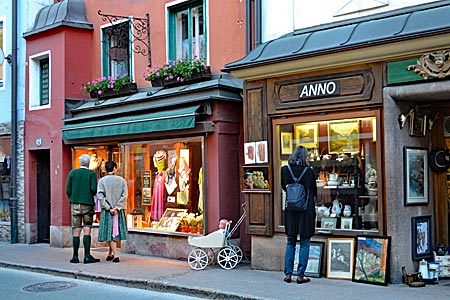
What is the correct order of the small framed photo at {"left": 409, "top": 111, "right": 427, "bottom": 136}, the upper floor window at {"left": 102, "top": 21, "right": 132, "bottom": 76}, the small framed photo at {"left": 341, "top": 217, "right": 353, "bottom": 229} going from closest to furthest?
the small framed photo at {"left": 409, "top": 111, "right": 427, "bottom": 136}
the small framed photo at {"left": 341, "top": 217, "right": 353, "bottom": 229}
the upper floor window at {"left": 102, "top": 21, "right": 132, "bottom": 76}

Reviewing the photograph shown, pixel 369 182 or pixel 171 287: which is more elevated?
pixel 369 182

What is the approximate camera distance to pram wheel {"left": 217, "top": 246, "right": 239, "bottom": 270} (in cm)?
1092

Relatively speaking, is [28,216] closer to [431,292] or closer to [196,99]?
[196,99]

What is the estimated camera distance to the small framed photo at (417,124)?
941cm

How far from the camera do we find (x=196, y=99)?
11.7 meters

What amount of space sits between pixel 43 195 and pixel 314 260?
864 centimetres

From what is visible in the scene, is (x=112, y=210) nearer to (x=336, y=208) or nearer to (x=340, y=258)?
(x=336, y=208)

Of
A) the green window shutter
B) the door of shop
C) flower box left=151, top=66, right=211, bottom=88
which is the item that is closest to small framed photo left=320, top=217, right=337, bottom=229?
flower box left=151, top=66, right=211, bottom=88

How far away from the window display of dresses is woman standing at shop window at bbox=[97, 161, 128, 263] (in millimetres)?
1243

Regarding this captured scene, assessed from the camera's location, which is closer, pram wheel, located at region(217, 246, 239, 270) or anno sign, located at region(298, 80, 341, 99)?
anno sign, located at region(298, 80, 341, 99)

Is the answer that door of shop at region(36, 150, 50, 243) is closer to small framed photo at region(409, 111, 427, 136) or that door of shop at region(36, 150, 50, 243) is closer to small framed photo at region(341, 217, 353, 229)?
small framed photo at region(341, 217, 353, 229)

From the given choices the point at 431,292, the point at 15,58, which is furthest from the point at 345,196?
the point at 15,58

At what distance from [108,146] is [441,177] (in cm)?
762

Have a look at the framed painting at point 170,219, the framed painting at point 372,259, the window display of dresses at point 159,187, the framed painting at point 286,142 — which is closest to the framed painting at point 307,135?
the framed painting at point 286,142
